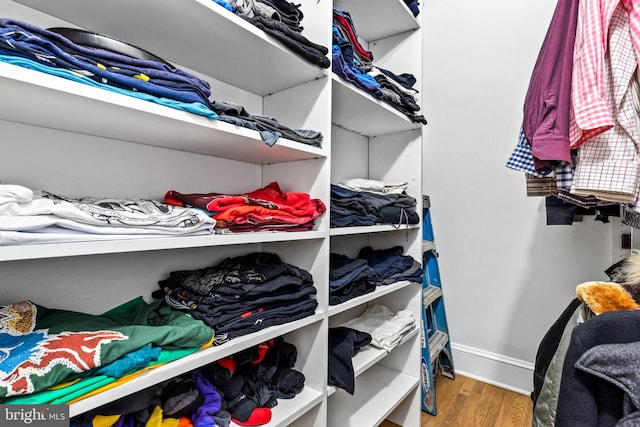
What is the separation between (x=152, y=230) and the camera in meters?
0.74

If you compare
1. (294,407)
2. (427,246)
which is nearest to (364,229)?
(294,407)

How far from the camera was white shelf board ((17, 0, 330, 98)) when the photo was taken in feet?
2.60

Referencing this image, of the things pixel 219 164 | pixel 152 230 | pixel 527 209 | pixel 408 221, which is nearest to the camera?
pixel 152 230

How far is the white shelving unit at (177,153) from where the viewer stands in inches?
27.4

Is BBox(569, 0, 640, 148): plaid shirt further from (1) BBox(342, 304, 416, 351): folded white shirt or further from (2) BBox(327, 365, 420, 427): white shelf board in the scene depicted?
(2) BBox(327, 365, 420, 427): white shelf board

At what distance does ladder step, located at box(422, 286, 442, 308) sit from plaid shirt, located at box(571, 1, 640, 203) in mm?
1089

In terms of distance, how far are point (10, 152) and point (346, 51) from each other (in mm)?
1065

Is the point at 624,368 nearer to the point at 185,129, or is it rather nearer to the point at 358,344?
the point at 358,344

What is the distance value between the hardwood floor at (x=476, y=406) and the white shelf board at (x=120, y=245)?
1.45 m

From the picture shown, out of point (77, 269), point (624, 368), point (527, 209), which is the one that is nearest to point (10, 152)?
point (77, 269)

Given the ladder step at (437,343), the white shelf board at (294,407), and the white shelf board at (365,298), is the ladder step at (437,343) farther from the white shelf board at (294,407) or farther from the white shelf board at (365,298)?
the white shelf board at (294,407)

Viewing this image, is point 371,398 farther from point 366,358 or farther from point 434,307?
point 434,307

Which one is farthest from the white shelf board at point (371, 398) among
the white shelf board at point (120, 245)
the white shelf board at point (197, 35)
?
the white shelf board at point (197, 35)

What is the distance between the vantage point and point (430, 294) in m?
1.95
